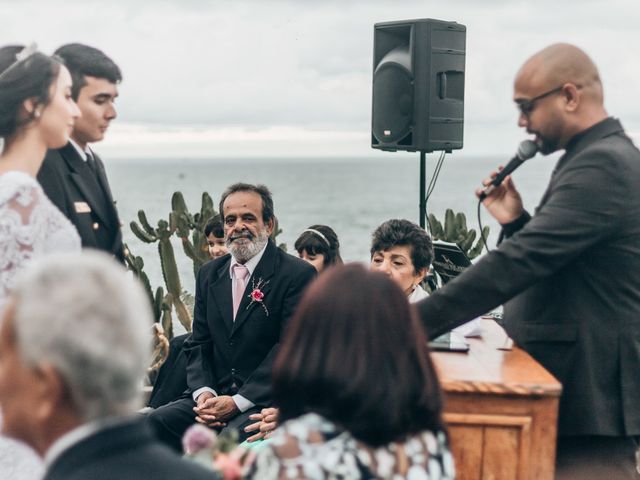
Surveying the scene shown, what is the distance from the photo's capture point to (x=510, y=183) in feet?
10.7

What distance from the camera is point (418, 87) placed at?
5.49 metres

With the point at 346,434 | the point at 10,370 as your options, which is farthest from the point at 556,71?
the point at 10,370

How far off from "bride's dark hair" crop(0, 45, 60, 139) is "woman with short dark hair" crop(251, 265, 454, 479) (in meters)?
1.32

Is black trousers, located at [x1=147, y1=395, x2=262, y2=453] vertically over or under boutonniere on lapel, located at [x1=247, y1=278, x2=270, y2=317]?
under

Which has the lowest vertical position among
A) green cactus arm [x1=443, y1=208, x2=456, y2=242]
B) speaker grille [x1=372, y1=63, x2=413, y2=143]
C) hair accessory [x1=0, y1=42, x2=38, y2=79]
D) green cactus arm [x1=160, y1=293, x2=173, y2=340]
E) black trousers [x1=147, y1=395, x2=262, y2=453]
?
green cactus arm [x1=160, y1=293, x2=173, y2=340]

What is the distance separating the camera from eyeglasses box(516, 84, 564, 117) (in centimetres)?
303

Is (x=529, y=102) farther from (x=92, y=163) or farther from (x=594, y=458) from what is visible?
(x=92, y=163)

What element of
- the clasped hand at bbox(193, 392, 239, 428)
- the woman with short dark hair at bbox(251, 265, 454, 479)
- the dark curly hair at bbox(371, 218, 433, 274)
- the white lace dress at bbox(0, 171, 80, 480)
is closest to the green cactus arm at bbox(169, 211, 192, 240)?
the clasped hand at bbox(193, 392, 239, 428)

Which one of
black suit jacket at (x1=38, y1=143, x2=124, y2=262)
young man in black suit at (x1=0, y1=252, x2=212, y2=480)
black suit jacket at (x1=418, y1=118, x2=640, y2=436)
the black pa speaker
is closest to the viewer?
young man in black suit at (x1=0, y1=252, x2=212, y2=480)

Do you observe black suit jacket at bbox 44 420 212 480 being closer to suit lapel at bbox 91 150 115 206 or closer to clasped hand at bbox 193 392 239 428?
suit lapel at bbox 91 150 115 206

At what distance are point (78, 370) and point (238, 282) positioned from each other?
10.2 feet

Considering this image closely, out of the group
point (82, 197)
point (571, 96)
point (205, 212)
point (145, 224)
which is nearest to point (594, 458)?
point (571, 96)

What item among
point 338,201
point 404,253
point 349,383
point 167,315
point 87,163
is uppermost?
point 87,163

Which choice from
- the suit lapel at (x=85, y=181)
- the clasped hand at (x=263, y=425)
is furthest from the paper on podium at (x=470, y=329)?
the suit lapel at (x=85, y=181)
